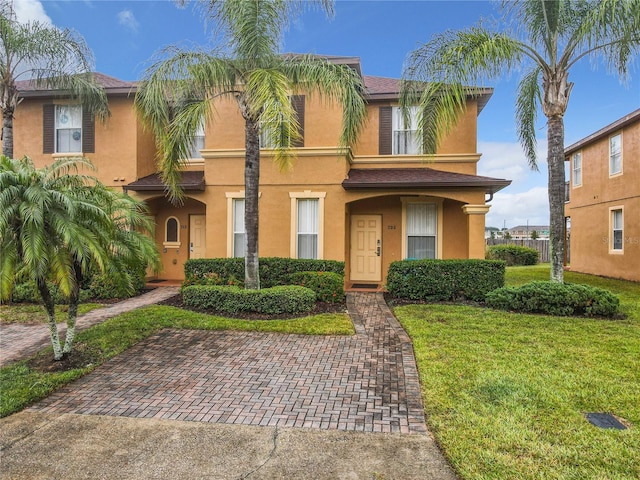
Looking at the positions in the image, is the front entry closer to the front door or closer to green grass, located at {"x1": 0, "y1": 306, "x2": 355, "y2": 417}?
green grass, located at {"x1": 0, "y1": 306, "x2": 355, "y2": 417}

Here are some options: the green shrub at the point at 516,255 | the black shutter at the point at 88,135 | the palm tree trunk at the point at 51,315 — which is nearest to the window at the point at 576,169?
the green shrub at the point at 516,255

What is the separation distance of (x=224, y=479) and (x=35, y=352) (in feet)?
16.5

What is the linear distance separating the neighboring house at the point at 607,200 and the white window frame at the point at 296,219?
12.1 m

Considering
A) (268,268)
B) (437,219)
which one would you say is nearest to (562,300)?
(437,219)

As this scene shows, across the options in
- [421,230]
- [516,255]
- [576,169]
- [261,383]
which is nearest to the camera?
[261,383]

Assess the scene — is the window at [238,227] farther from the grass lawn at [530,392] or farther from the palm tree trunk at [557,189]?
the palm tree trunk at [557,189]

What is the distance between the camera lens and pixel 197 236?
45.6 ft

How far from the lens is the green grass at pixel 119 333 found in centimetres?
467

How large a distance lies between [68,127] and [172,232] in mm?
4919

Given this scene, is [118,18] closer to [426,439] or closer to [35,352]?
[35,352]

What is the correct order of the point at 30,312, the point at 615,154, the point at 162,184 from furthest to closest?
the point at 615,154
the point at 162,184
the point at 30,312

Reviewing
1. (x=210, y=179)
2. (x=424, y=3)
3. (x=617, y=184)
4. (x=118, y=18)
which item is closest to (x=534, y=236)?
(x=617, y=184)

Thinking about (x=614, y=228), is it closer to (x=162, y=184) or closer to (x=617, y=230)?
(x=617, y=230)

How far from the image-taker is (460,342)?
6426 mm
